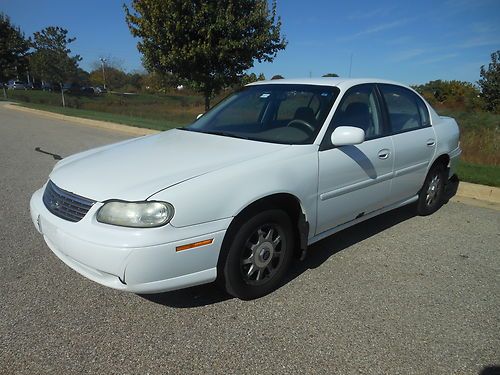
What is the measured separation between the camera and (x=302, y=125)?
137 inches

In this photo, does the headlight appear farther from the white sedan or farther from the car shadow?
the car shadow

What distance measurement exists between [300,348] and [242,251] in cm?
72

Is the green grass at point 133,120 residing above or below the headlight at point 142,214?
below

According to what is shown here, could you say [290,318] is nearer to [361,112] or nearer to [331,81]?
[361,112]

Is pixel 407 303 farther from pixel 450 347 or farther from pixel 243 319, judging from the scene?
pixel 243 319

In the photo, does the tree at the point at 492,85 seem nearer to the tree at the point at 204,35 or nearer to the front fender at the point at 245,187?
the tree at the point at 204,35

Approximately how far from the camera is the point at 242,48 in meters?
11.2

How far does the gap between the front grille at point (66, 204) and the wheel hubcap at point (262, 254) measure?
3.59 feet

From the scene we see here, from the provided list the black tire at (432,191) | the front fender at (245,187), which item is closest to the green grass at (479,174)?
the black tire at (432,191)

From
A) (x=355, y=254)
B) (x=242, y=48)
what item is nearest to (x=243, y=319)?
(x=355, y=254)

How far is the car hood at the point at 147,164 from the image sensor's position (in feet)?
8.49

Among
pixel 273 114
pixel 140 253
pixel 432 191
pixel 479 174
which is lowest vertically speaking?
pixel 479 174

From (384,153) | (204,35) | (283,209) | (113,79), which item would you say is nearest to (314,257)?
(283,209)

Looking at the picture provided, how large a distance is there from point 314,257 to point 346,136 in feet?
3.93
